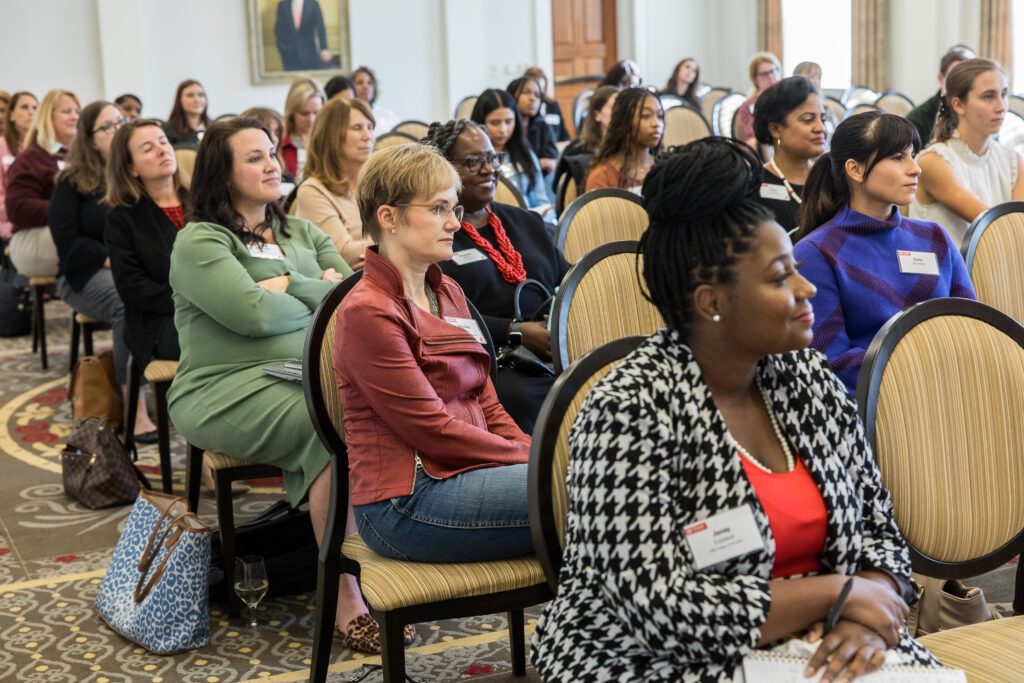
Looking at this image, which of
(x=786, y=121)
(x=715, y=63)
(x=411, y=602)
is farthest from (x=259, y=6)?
(x=411, y=602)

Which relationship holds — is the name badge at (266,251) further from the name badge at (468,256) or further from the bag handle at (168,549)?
the bag handle at (168,549)

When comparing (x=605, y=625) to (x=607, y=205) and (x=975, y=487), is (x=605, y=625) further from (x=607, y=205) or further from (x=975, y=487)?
(x=607, y=205)

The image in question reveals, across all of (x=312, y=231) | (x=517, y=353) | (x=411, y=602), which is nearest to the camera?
(x=411, y=602)

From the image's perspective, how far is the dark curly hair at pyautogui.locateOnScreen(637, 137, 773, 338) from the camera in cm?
135

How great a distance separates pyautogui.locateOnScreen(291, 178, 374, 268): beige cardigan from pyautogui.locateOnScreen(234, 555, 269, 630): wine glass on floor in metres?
1.37

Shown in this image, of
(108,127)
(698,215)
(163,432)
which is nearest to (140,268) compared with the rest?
(163,432)

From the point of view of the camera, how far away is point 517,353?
9.09ft

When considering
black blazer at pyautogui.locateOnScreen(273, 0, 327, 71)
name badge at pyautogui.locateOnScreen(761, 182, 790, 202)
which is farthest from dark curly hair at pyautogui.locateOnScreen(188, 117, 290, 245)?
black blazer at pyautogui.locateOnScreen(273, 0, 327, 71)

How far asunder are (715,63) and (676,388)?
44.3 ft

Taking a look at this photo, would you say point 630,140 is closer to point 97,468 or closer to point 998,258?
point 998,258

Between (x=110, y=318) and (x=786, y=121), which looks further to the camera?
(x=110, y=318)

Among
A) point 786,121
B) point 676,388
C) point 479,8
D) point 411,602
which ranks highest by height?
point 479,8

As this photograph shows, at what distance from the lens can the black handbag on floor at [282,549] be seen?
2.88 m

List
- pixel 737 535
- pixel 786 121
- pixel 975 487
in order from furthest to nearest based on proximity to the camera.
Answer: pixel 786 121
pixel 975 487
pixel 737 535
